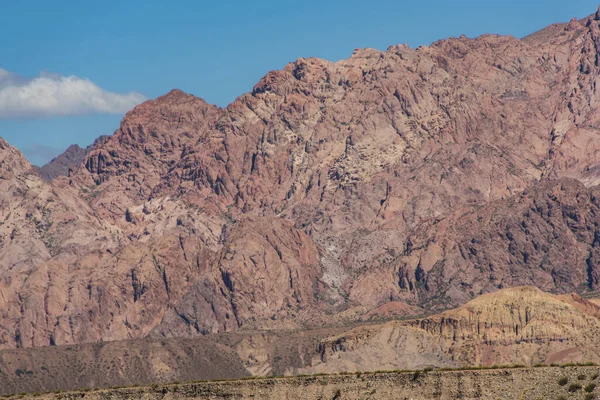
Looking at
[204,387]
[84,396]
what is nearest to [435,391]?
[204,387]

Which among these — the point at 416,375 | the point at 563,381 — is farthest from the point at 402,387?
the point at 563,381

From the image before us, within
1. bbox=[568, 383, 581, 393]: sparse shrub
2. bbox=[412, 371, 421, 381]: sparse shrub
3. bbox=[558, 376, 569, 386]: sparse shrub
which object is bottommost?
bbox=[568, 383, 581, 393]: sparse shrub

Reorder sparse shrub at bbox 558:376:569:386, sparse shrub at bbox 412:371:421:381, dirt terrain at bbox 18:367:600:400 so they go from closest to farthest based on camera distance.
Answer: sparse shrub at bbox 558:376:569:386 → dirt terrain at bbox 18:367:600:400 → sparse shrub at bbox 412:371:421:381

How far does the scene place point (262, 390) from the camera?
146 m

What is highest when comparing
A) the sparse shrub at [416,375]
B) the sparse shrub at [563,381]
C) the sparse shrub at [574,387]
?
the sparse shrub at [416,375]

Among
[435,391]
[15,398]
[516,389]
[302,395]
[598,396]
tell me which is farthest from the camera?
[15,398]

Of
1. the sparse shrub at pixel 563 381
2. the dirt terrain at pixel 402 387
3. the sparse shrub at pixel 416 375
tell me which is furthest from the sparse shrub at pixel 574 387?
the sparse shrub at pixel 416 375

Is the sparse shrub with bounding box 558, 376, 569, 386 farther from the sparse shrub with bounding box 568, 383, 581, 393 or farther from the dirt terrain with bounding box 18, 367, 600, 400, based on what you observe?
the sparse shrub with bounding box 568, 383, 581, 393

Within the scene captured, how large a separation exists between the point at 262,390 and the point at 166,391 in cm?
1055

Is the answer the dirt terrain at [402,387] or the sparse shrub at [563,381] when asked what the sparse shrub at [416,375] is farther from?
the sparse shrub at [563,381]

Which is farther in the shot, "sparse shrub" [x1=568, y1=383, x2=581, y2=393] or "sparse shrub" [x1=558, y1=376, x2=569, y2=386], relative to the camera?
"sparse shrub" [x1=558, y1=376, x2=569, y2=386]

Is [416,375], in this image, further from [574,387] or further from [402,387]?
[574,387]

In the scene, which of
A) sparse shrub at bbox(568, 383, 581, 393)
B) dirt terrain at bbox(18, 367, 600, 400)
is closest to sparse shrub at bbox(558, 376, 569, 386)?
dirt terrain at bbox(18, 367, 600, 400)

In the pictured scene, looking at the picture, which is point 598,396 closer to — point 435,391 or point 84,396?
point 435,391
